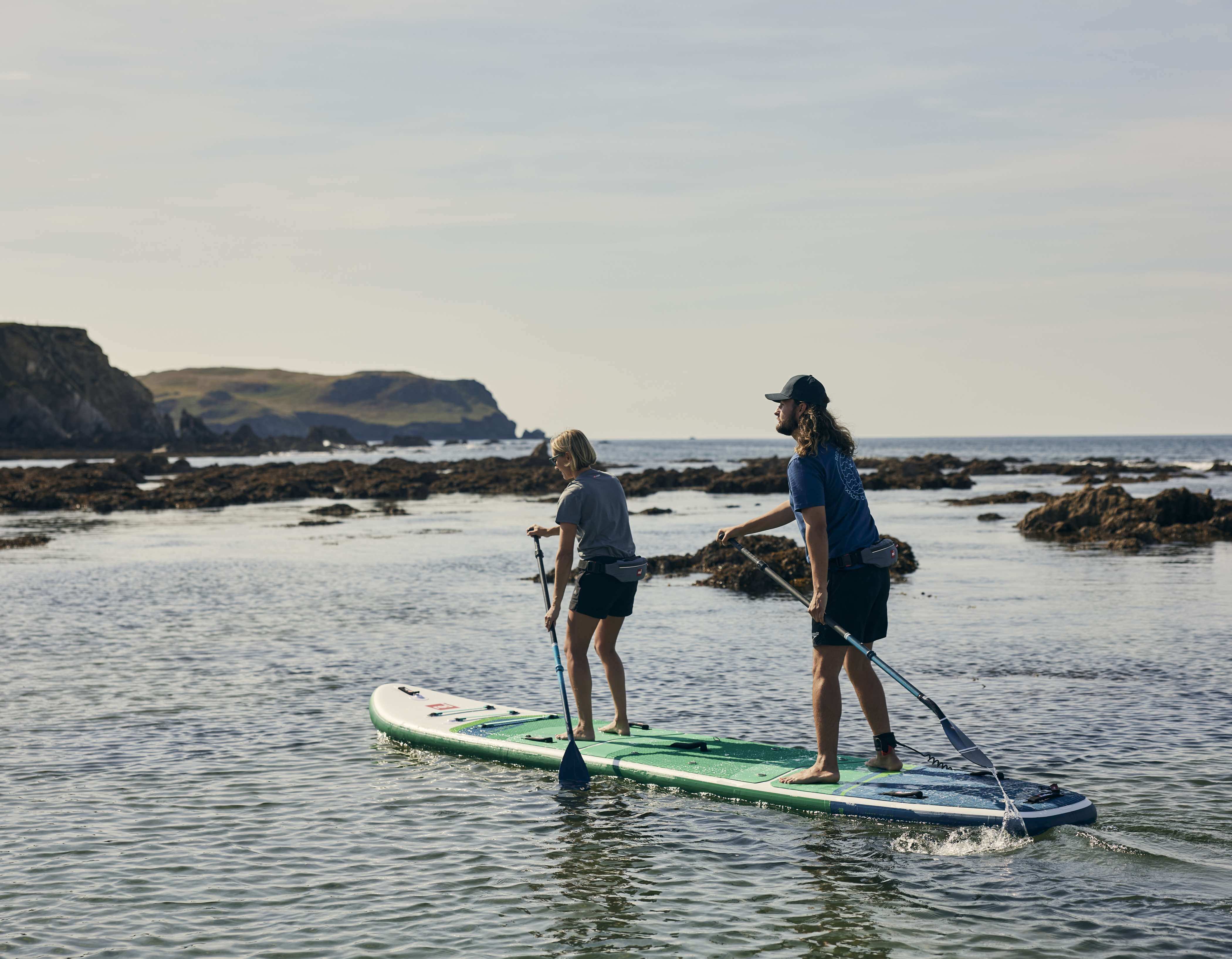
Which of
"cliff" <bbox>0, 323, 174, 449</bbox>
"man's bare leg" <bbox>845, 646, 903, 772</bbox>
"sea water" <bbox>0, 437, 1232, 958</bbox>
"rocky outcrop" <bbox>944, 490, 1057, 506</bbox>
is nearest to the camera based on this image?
"sea water" <bbox>0, 437, 1232, 958</bbox>

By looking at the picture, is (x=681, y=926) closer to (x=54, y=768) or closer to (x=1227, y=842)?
(x=1227, y=842)

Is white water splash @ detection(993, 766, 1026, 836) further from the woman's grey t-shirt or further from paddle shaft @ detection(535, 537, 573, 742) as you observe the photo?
the woman's grey t-shirt

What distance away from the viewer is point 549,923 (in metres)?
6.75

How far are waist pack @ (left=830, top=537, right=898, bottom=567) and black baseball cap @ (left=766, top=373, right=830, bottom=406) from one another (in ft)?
3.67

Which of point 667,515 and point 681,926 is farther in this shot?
point 667,515

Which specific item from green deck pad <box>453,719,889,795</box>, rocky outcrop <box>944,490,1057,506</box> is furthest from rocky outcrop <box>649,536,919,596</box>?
rocky outcrop <box>944,490,1057,506</box>

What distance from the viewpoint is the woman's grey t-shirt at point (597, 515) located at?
10062 mm

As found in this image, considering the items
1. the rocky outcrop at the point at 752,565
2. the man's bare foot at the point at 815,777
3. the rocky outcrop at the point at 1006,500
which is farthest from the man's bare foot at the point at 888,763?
the rocky outcrop at the point at 1006,500

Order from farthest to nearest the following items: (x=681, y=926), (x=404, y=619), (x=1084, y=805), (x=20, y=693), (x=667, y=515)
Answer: (x=667, y=515) < (x=404, y=619) < (x=20, y=693) < (x=1084, y=805) < (x=681, y=926)

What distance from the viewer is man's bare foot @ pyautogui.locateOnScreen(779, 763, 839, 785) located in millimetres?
8844

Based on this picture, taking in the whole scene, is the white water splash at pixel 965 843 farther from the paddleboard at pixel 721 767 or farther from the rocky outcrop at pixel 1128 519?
the rocky outcrop at pixel 1128 519

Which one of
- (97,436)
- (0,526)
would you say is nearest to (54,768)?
(0,526)

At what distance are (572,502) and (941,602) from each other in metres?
13.4

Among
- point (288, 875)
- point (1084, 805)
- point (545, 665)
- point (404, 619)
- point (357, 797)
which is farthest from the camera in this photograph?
point (404, 619)
